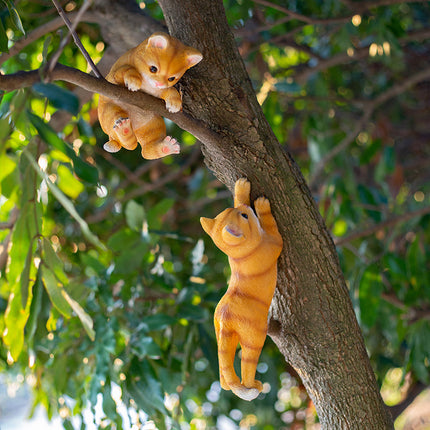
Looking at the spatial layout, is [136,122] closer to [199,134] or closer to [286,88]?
[199,134]

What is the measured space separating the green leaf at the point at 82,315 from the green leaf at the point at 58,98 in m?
0.41

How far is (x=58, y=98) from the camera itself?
0.76 metres

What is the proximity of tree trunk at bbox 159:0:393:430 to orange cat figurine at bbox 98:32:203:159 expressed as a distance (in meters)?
0.08

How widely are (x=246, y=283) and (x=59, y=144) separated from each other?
406 mm

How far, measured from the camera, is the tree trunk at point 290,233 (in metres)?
0.88

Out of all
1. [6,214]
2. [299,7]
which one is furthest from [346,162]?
[6,214]

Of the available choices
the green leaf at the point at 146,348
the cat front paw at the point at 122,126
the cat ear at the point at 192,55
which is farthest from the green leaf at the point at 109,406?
the cat ear at the point at 192,55

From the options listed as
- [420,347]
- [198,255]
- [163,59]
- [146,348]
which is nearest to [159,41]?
[163,59]

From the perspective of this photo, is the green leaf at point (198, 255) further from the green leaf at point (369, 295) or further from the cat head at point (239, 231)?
the cat head at point (239, 231)

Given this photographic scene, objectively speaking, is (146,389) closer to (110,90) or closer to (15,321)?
(15,321)

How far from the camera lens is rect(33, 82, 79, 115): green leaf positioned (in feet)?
2.48

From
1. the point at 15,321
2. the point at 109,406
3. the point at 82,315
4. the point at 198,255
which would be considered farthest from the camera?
the point at 198,255

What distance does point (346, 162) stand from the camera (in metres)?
2.32

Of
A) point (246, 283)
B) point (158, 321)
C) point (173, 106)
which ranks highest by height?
point (173, 106)
